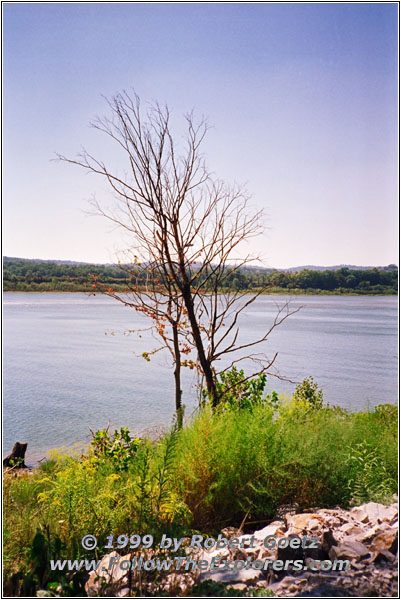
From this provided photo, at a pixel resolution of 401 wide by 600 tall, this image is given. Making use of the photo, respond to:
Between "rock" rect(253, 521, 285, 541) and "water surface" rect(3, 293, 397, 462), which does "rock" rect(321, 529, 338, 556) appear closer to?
"rock" rect(253, 521, 285, 541)

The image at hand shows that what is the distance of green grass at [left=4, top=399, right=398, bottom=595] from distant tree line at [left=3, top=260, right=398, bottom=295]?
179 centimetres

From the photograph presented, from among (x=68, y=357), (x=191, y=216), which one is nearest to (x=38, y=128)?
(x=191, y=216)

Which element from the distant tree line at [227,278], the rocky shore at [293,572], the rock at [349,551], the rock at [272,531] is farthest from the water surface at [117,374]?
the rock at [349,551]

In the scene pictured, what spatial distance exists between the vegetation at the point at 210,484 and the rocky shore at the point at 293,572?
0.20 meters

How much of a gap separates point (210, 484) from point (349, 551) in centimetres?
87

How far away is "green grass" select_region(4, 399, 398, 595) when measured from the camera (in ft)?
8.25

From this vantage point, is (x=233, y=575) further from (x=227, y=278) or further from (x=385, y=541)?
(x=227, y=278)

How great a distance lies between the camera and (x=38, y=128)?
13.1 ft

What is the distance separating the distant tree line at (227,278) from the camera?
4.81m

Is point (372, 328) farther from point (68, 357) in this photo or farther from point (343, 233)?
point (343, 233)

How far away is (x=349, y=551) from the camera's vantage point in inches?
84.9

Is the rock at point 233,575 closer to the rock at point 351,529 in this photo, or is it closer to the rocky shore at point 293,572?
the rocky shore at point 293,572

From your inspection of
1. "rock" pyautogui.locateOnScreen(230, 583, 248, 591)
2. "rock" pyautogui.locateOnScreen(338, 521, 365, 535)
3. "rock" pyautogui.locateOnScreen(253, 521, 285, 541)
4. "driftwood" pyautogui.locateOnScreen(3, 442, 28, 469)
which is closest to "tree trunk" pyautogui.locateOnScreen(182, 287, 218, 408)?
"rock" pyautogui.locateOnScreen(253, 521, 285, 541)

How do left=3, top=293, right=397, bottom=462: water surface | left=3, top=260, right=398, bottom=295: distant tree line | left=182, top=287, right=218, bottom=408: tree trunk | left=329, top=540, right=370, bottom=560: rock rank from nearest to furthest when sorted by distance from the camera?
left=329, top=540, right=370, bottom=560: rock, left=182, top=287, right=218, bottom=408: tree trunk, left=3, top=260, right=398, bottom=295: distant tree line, left=3, top=293, right=397, bottom=462: water surface
